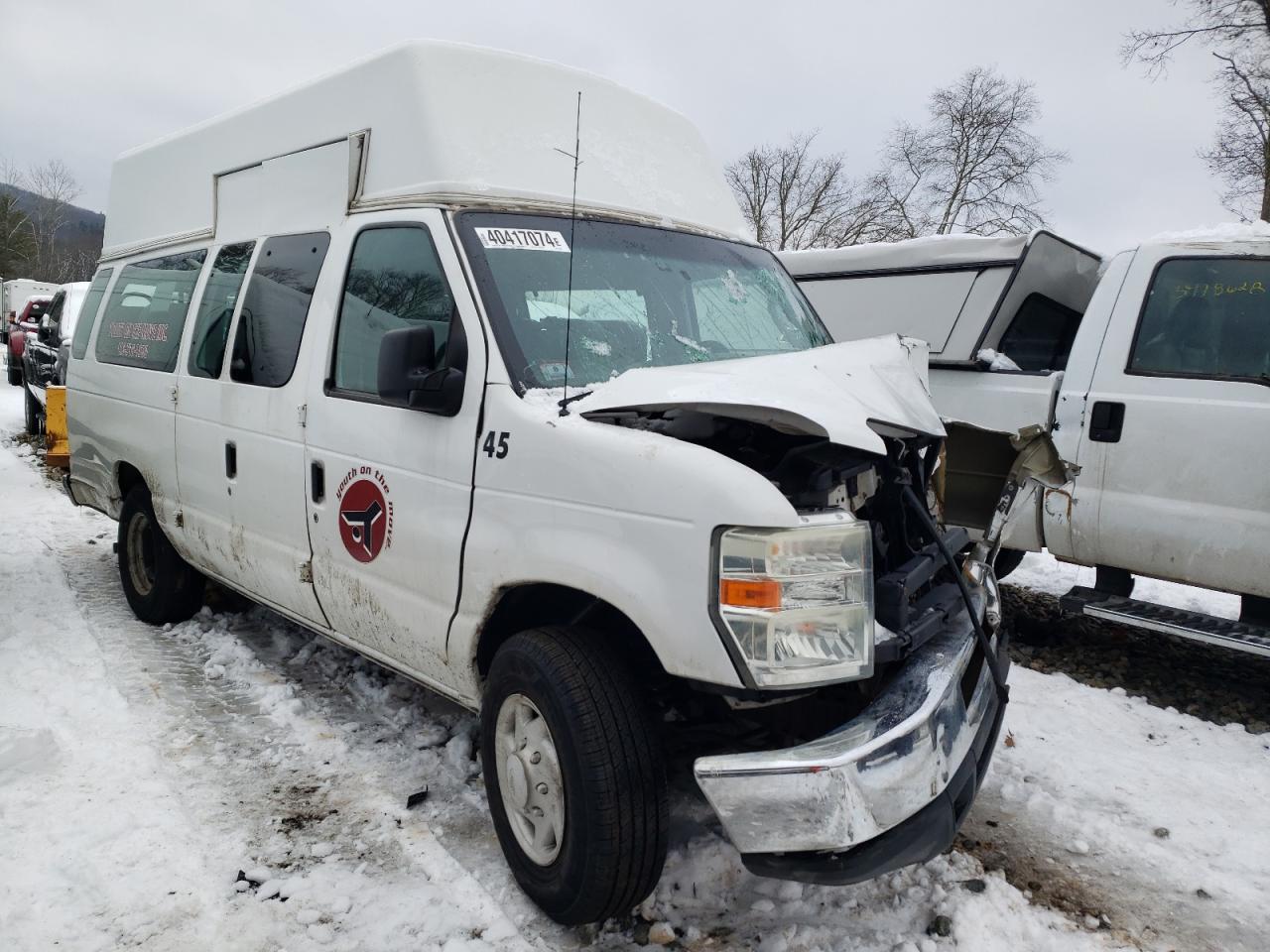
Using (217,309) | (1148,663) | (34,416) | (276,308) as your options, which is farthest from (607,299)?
(34,416)

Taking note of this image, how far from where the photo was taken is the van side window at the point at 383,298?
3.03m

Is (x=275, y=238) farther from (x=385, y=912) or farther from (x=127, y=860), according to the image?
(x=385, y=912)

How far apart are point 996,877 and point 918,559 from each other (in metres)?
1.12

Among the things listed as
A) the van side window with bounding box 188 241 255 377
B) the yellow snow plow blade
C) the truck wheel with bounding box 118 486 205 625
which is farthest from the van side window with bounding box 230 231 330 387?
the yellow snow plow blade

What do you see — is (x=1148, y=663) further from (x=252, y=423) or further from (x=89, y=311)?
(x=89, y=311)

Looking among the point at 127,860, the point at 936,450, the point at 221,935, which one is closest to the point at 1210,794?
the point at 936,450

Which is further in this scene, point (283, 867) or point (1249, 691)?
point (1249, 691)

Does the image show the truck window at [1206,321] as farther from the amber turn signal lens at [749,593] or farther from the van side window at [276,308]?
the van side window at [276,308]

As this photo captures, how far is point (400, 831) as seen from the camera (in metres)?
3.09

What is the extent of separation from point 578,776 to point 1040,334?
516 centimetres

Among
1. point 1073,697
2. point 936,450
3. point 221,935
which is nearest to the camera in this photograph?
point 221,935

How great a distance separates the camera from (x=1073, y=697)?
4387 millimetres

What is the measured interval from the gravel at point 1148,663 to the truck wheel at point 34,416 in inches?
499

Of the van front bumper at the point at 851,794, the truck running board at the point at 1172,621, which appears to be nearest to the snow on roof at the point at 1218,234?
the truck running board at the point at 1172,621
